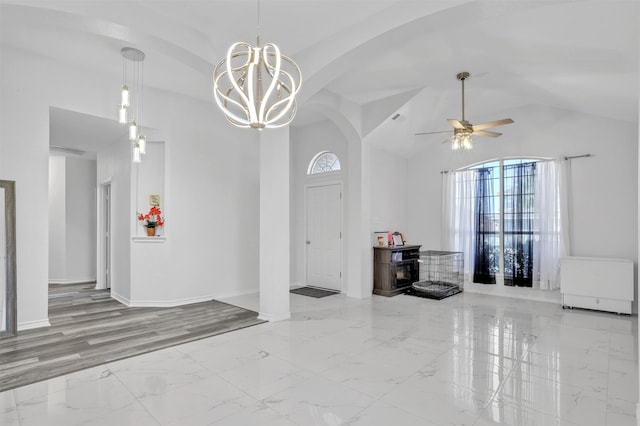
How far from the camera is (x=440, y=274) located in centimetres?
698

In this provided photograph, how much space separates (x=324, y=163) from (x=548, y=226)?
13.5 ft

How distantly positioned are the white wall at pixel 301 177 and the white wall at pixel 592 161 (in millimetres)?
3025

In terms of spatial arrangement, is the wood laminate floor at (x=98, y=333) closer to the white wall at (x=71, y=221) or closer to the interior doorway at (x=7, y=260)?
the interior doorway at (x=7, y=260)

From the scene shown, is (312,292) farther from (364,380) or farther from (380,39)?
(380,39)

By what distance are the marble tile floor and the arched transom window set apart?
3332 mm

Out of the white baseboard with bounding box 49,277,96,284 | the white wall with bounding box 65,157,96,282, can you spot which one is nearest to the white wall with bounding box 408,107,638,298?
the white wall with bounding box 65,157,96,282

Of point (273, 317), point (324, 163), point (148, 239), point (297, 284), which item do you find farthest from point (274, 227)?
point (297, 284)

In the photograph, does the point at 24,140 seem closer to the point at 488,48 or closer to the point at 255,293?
the point at 255,293

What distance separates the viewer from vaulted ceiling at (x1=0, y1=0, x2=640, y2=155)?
3.01 metres

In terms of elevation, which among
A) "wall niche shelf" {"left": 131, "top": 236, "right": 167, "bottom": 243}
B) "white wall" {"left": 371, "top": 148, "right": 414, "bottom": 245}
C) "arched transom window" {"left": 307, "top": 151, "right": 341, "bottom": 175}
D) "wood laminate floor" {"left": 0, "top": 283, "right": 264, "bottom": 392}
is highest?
"arched transom window" {"left": 307, "top": 151, "right": 341, "bottom": 175}

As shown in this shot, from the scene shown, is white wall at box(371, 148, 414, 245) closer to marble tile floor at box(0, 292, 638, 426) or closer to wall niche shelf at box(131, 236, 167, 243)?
marble tile floor at box(0, 292, 638, 426)

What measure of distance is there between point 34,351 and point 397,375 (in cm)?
355

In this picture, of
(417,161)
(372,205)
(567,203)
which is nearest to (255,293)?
(372,205)

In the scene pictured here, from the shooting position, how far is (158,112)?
5.36m
